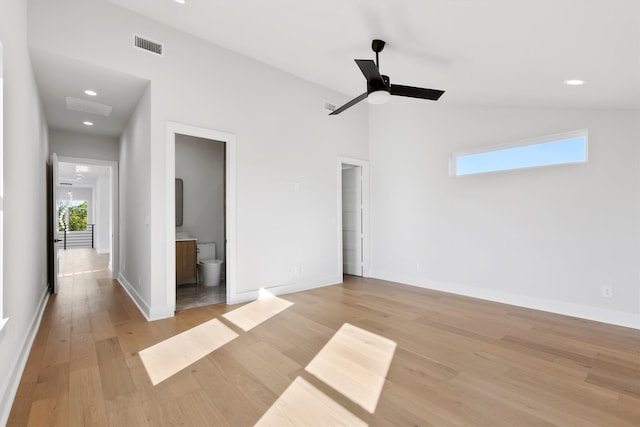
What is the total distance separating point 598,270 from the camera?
3566 mm

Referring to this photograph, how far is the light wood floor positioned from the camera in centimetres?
187

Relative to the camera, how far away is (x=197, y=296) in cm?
463

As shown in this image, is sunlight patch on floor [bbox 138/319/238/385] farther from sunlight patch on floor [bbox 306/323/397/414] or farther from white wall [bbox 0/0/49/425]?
sunlight patch on floor [bbox 306/323/397/414]

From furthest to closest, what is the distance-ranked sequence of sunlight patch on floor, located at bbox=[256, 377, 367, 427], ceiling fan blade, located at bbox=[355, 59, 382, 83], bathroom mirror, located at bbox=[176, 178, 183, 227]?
bathroom mirror, located at bbox=[176, 178, 183, 227] < ceiling fan blade, located at bbox=[355, 59, 382, 83] < sunlight patch on floor, located at bbox=[256, 377, 367, 427]

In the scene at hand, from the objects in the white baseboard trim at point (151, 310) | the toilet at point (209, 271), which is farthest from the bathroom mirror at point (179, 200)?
the white baseboard trim at point (151, 310)

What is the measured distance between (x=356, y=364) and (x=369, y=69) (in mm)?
2564

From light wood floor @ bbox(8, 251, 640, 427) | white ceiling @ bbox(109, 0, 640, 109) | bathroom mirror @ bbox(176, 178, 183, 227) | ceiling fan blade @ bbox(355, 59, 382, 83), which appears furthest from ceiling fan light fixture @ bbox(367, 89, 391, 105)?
bathroom mirror @ bbox(176, 178, 183, 227)

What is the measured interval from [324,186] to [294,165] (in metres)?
0.69

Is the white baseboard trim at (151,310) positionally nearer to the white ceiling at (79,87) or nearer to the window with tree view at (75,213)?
the white ceiling at (79,87)

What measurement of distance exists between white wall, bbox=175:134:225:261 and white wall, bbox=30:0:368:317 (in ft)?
3.27

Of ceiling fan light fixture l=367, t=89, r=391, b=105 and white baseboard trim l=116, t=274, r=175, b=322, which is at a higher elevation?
ceiling fan light fixture l=367, t=89, r=391, b=105

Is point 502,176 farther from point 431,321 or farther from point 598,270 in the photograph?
point 431,321

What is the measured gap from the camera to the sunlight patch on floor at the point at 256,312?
346cm

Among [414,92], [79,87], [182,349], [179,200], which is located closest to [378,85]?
[414,92]
